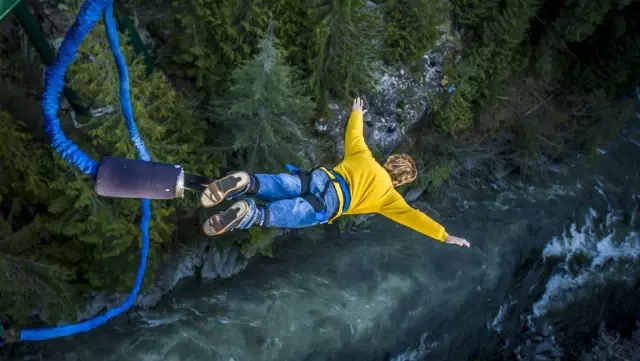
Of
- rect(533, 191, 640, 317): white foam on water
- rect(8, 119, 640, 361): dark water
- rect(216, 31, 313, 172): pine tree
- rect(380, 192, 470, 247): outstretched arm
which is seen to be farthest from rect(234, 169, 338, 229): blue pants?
rect(533, 191, 640, 317): white foam on water

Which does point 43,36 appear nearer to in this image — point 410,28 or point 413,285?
point 410,28

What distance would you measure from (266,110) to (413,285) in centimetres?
578

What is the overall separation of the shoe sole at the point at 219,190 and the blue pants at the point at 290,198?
0.48 metres

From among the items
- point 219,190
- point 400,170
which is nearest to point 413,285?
point 400,170

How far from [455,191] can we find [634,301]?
5700 millimetres

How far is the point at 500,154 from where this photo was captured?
13.3m

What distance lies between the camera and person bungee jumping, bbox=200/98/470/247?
527cm

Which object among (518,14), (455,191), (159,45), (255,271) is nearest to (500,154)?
(455,191)

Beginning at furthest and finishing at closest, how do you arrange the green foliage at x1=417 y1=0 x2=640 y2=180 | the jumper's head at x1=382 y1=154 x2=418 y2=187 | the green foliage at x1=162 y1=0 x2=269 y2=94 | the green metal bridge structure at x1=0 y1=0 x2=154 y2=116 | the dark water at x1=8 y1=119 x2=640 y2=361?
the green foliage at x1=417 y1=0 x2=640 y2=180
the dark water at x1=8 y1=119 x2=640 y2=361
the green foliage at x1=162 y1=0 x2=269 y2=94
the green metal bridge structure at x1=0 y1=0 x2=154 y2=116
the jumper's head at x1=382 y1=154 x2=418 y2=187

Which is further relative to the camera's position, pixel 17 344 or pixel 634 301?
pixel 634 301

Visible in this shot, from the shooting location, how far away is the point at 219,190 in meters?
4.54

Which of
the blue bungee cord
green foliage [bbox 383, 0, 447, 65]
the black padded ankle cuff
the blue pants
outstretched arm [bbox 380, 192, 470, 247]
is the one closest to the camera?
the blue bungee cord

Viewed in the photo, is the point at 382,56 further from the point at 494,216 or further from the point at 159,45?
the point at 494,216

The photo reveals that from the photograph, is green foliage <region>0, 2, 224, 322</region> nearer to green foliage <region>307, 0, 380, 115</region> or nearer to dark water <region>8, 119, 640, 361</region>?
dark water <region>8, 119, 640, 361</region>
